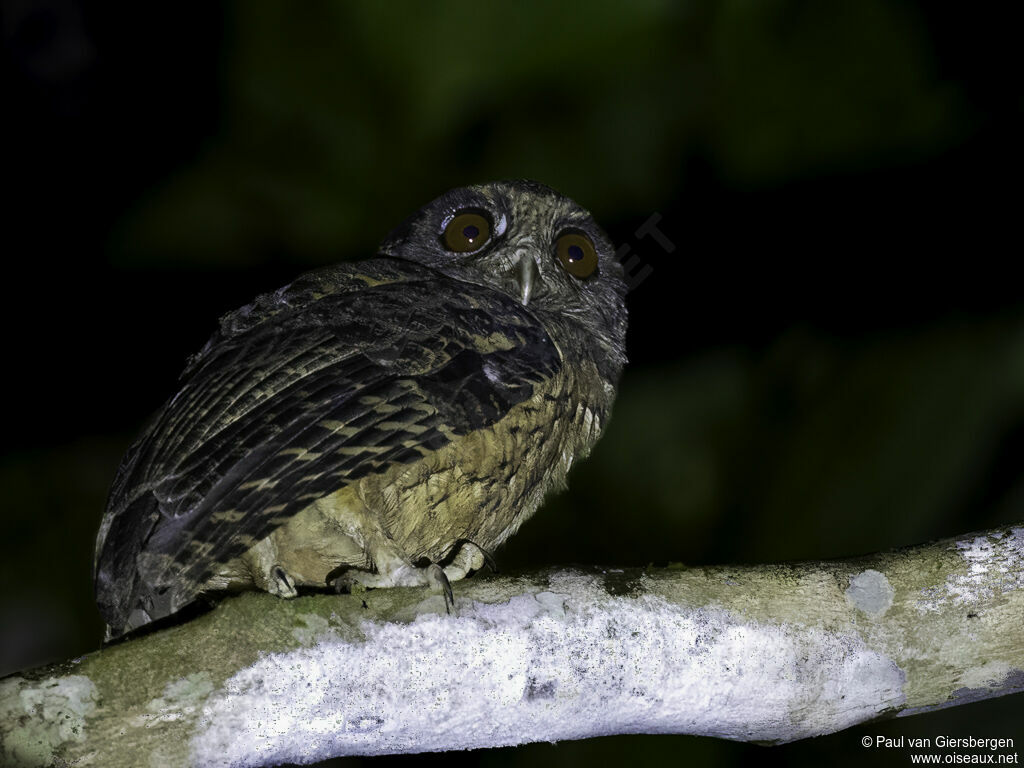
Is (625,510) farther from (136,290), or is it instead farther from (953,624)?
(953,624)

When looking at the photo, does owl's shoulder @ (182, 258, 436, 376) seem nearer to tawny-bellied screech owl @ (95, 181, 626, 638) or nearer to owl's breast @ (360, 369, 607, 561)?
tawny-bellied screech owl @ (95, 181, 626, 638)

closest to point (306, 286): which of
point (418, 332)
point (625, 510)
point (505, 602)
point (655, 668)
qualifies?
point (418, 332)

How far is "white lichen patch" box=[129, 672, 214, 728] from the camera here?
5.58 feet

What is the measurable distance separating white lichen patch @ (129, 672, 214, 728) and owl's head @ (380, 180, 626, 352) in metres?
1.54

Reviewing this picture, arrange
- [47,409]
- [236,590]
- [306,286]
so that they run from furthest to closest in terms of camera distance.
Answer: [47,409]
[306,286]
[236,590]

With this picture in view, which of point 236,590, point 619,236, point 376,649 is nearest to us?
point 376,649

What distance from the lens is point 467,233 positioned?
3.12 metres

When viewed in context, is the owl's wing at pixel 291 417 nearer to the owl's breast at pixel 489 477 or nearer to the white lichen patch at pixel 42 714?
the owl's breast at pixel 489 477

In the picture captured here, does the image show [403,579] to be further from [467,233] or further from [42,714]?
[467,233]

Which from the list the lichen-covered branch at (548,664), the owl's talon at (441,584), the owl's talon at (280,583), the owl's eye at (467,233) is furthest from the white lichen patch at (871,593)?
the owl's eye at (467,233)

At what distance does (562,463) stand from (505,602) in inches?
37.3

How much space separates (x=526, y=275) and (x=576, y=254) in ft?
1.28

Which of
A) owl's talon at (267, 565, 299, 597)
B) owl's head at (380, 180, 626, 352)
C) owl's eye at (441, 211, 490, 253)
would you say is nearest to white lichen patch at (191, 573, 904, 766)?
owl's talon at (267, 565, 299, 597)

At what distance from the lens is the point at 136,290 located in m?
5.99
